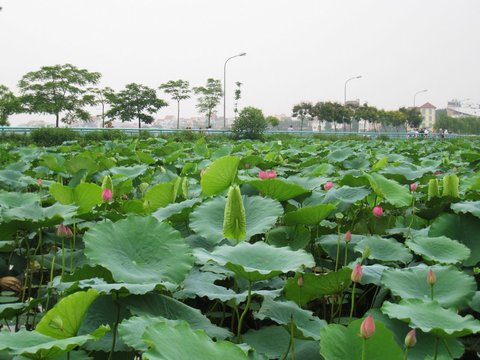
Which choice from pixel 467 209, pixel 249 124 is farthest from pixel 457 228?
pixel 249 124

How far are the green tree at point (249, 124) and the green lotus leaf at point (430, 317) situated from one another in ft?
48.8

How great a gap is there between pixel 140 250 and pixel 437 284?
0.61m

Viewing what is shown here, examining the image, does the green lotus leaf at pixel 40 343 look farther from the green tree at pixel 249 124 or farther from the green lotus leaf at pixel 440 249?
the green tree at pixel 249 124

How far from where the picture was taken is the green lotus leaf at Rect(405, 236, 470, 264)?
121cm

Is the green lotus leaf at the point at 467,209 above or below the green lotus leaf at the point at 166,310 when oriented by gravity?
above

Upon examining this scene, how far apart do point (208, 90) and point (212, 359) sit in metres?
44.1

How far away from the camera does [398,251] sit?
127 centimetres

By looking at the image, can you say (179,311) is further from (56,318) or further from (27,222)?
(27,222)

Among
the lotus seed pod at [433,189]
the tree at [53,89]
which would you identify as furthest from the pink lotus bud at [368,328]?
the tree at [53,89]

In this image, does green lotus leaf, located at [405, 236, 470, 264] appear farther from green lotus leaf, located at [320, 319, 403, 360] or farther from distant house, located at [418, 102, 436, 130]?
distant house, located at [418, 102, 436, 130]

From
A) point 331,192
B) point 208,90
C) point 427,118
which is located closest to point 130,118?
Result: point 208,90

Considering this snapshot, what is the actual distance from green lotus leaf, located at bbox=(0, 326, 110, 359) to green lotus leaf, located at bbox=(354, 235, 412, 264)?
29.1 inches

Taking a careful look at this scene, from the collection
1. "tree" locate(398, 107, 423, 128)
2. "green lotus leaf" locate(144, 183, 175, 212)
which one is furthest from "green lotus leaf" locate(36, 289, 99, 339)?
"tree" locate(398, 107, 423, 128)

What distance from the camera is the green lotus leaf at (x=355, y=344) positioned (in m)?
0.75
